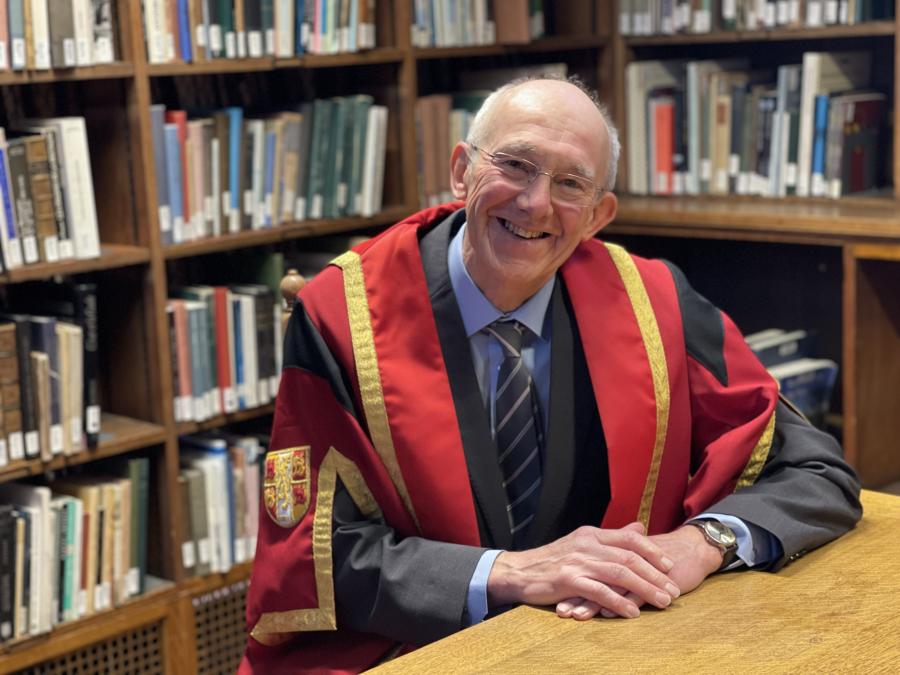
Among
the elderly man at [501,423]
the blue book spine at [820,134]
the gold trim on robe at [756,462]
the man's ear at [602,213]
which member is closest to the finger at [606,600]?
the elderly man at [501,423]

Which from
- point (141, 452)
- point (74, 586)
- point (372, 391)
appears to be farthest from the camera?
point (141, 452)

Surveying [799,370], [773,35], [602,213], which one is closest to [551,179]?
[602,213]

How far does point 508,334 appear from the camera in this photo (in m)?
1.94

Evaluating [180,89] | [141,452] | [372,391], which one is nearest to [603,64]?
[180,89]

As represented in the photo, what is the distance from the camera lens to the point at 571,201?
1.87 metres

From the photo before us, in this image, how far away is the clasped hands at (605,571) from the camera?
1.55 meters

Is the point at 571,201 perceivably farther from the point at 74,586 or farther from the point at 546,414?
the point at 74,586

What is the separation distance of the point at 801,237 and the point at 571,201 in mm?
A: 1506

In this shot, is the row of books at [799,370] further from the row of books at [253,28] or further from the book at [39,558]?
the book at [39,558]

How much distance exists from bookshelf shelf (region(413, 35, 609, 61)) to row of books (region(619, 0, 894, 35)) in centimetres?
11

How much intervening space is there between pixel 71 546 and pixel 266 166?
3.32ft

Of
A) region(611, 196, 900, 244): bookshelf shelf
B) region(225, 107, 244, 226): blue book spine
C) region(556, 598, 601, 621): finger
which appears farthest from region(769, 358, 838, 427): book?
region(556, 598, 601, 621): finger

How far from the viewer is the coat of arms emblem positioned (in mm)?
1805

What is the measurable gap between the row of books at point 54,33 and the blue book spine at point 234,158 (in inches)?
14.6
